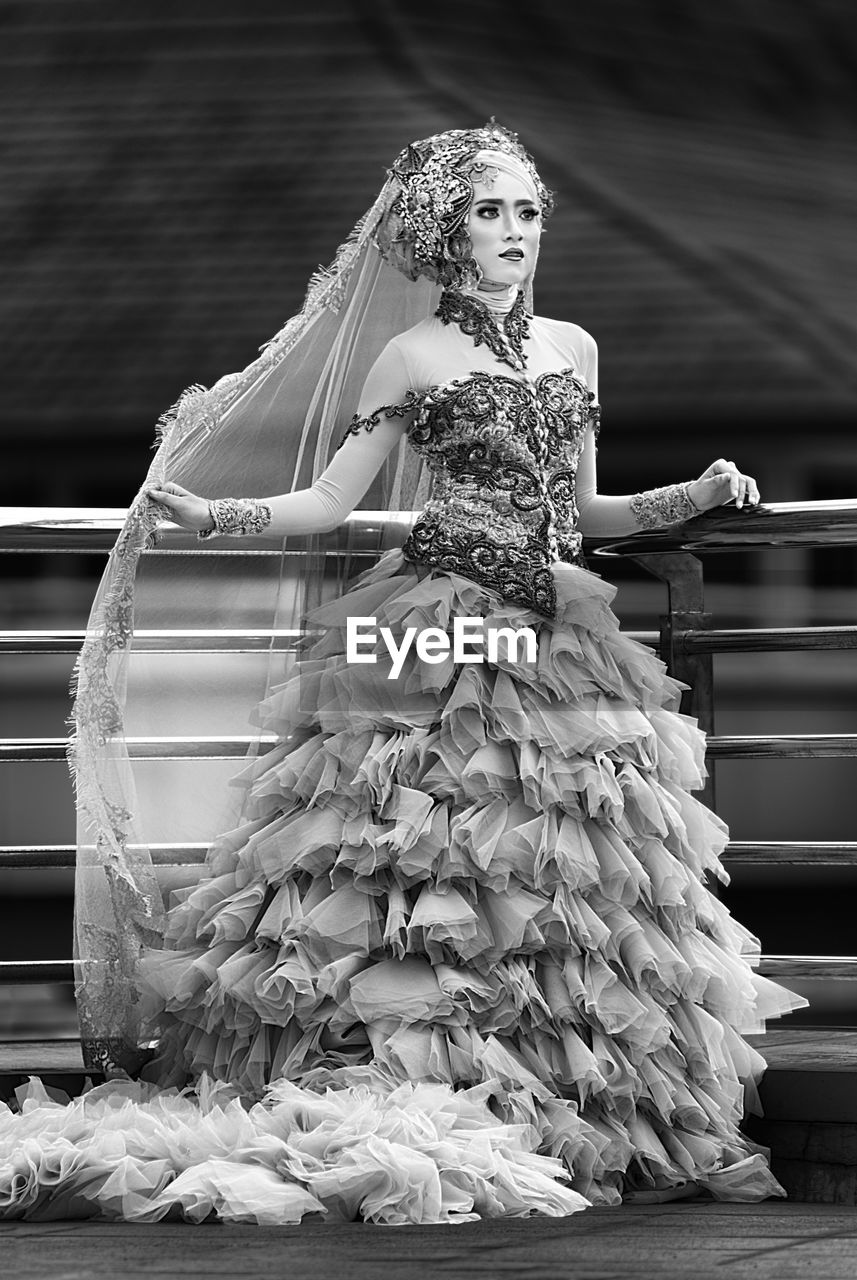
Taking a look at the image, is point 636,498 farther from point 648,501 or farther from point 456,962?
point 456,962

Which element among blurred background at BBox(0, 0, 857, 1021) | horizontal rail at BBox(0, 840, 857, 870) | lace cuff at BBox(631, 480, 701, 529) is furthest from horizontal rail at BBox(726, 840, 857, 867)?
blurred background at BBox(0, 0, 857, 1021)

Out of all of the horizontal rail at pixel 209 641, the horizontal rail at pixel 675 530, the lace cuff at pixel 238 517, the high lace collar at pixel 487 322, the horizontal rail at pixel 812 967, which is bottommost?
the horizontal rail at pixel 812 967

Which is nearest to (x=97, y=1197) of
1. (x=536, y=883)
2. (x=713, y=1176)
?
(x=536, y=883)

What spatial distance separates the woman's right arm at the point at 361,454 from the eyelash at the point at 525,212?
0.71 feet

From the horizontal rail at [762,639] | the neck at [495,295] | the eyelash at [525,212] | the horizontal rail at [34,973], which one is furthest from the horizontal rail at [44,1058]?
the eyelash at [525,212]

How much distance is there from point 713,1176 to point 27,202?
150 centimetres

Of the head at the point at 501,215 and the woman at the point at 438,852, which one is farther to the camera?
the head at the point at 501,215

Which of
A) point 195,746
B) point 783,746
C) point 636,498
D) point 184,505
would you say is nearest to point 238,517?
point 184,505

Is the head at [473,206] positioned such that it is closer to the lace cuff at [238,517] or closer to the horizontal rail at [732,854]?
the lace cuff at [238,517]

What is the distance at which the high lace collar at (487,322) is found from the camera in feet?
7.02

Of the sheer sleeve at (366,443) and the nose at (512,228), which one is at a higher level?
the nose at (512,228)

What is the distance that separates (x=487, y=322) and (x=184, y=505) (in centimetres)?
50

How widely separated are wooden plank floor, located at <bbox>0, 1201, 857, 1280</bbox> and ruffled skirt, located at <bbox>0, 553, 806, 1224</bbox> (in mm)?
88

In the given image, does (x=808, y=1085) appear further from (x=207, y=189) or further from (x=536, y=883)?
(x=207, y=189)
